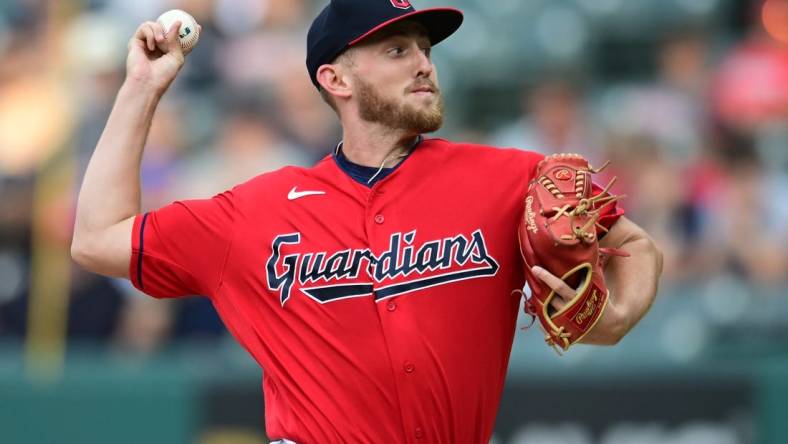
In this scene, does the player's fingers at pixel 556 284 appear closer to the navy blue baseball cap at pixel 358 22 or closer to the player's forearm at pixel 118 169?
the navy blue baseball cap at pixel 358 22

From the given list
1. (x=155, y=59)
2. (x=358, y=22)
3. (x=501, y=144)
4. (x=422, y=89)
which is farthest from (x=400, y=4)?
(x=501, y=144)

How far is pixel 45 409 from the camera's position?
7.22 meters

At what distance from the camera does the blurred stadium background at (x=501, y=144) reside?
6.68 metres

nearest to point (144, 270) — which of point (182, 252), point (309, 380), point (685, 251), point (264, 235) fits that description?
point (182, 252)

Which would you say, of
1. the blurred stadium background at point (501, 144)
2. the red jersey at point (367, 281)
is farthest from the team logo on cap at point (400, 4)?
the blurred stadium background at point (501, 144)

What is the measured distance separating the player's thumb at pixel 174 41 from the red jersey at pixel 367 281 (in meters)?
0.48

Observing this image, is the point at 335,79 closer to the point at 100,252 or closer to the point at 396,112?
the point at 396,112

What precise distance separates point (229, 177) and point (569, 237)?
5.08 metres

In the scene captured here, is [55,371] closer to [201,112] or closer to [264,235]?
[201,112]

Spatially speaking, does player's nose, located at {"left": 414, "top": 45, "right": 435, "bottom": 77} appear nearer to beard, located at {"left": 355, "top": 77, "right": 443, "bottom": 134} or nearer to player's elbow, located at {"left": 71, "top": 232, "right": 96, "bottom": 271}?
beard, located at {"left": 355, "top": 77, "right": 443, "bottom": 134}

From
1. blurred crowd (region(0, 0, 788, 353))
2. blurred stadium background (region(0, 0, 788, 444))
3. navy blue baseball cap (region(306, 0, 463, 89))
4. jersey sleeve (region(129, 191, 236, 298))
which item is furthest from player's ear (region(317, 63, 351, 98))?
blurred crowd (region(0, 0, 788, 353))

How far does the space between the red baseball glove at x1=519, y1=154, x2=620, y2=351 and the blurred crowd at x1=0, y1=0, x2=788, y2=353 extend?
3.87 m

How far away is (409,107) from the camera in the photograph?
3.89 metres

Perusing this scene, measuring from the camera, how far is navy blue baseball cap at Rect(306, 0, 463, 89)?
3.87m
